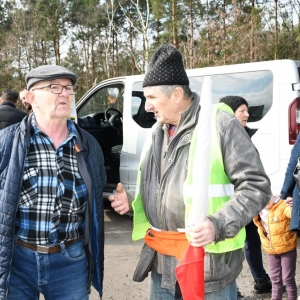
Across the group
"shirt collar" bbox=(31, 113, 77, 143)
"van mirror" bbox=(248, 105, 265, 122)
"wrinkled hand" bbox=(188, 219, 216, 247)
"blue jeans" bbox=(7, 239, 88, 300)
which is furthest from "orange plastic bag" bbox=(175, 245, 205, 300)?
"van mirror" bbox=(248, 105, 265, 122)

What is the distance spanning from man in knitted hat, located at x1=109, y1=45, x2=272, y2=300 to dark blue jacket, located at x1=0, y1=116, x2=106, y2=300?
0.16m

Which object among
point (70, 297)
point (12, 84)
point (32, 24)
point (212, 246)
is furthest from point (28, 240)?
point (32, 24)

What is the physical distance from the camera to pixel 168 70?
6.57ft

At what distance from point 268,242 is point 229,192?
5.66 ft

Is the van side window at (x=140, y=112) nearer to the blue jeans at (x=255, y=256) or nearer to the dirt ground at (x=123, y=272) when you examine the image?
the dirt ground at (x=123, y=272)

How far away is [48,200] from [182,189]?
0.71 metres

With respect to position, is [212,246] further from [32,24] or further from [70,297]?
[32,24]

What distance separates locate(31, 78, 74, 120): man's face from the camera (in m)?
2.14

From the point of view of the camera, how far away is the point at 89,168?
2209mm

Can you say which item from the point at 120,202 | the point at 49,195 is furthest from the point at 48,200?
the point at 120,202

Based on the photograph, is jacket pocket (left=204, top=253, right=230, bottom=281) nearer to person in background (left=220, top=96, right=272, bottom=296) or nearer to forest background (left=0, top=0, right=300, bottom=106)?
person in background (left=220, top=96, right=272, bottom=296)

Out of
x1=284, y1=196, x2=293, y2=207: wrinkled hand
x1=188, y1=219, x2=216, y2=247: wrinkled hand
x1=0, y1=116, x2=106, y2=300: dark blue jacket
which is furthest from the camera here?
x1=284, y1=196, x2=293, y2=207: wrinkled hand

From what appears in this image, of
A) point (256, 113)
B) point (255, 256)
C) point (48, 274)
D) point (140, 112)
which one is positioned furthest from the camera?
point (140, 112)

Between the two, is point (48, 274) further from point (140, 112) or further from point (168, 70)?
point (140, 112)
